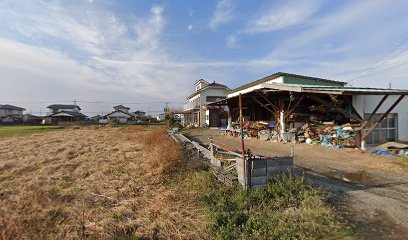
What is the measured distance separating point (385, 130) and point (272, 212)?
11.6 metres

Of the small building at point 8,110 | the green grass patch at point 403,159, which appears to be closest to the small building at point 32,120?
the small building at point 8,110

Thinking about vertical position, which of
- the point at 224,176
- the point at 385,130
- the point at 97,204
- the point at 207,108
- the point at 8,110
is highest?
the point at 8,110

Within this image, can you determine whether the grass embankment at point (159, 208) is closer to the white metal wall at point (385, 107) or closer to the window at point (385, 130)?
the white metal wall at point (385, 107)

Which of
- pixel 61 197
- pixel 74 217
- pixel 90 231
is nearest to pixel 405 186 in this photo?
pixel 90 231

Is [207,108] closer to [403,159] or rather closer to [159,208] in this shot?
[403,159]

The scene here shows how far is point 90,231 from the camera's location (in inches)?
137

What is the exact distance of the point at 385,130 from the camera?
11539 millimetres

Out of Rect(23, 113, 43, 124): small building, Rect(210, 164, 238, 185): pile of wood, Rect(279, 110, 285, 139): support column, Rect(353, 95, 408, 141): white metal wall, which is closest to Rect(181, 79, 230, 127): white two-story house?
Rect(279, 110, 285, 139): support column

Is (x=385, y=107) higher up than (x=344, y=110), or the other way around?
(x=385, y=107)

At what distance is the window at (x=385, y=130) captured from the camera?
36.4 feet

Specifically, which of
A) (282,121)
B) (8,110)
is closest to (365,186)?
(282,121)

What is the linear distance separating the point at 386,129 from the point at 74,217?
14.5 metres

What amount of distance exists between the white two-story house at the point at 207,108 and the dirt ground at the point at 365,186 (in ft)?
67.1

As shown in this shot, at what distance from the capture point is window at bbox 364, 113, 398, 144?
11.1 meters
